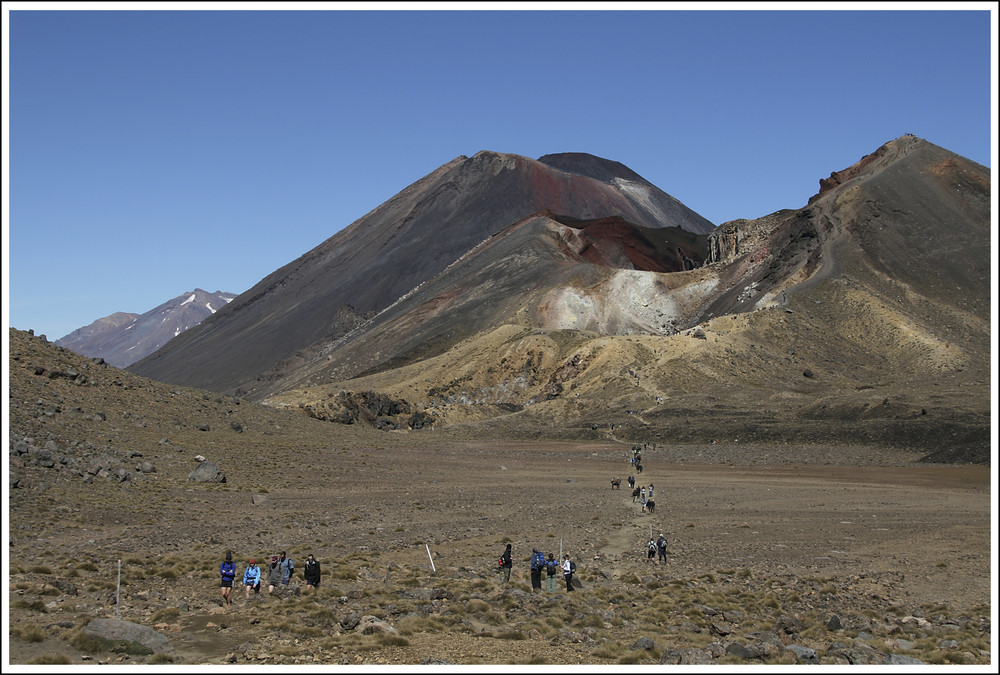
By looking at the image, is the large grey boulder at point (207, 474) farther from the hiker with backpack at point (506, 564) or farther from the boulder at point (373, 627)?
the boulder at point (373, 627)

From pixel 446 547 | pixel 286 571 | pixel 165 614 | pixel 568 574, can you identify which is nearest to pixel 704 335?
pixel 446 547

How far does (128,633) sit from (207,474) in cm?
2391

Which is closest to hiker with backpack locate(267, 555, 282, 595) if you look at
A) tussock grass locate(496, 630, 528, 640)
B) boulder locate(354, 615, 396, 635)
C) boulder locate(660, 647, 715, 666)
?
boulder locate(354, 615, 396, 635)

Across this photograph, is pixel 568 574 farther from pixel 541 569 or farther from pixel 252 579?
pixel 252 579

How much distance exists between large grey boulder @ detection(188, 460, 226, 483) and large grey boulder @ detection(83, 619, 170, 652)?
23.0 meters

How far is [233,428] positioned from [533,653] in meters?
39.5

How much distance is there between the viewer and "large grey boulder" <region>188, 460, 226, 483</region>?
37219 millimetres

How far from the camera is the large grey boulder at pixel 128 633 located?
47.1ft

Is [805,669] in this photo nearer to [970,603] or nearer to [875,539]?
[970,603]

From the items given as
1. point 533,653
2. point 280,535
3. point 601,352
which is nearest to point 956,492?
point 280,535

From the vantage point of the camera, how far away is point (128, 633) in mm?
14531

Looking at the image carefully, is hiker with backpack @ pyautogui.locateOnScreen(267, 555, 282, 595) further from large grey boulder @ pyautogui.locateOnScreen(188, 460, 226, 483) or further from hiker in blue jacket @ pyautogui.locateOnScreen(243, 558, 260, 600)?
large grey boulder @ pyautogui.locateOnScreen(188, 460, 226, 483)

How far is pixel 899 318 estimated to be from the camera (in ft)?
282

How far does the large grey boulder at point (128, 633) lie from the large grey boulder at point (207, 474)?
23.0 meters
